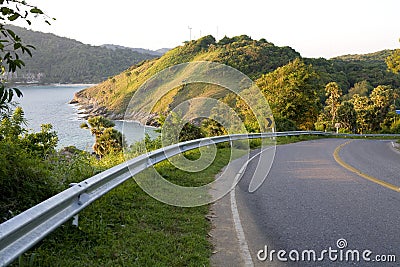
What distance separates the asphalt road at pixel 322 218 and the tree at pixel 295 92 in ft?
123

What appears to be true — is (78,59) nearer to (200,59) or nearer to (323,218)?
(200,59)

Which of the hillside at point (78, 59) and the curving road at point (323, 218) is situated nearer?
the curving road at point (323, 218)

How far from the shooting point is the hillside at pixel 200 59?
3223 inches

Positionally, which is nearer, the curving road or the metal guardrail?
the metal guardrail

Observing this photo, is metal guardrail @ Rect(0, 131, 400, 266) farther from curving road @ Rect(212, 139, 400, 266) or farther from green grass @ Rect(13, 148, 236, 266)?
curving road @ Rect(212, 139, 400, 266)

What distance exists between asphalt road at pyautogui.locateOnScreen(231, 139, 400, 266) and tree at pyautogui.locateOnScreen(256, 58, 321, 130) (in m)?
37.4

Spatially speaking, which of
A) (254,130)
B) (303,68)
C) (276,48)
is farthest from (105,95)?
(254,130)

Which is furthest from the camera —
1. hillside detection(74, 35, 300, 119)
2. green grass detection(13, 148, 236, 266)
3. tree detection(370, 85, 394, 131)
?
hillside detection(74, 35, 300, 119)

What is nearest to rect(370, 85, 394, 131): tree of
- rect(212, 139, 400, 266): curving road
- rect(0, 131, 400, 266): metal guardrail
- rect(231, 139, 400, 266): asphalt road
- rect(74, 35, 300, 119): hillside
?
rect(74, 35, 300, 119): hillside

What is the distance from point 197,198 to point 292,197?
6.08 feet

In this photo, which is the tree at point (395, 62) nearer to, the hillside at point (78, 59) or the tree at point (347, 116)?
the tree at point (347, 116)

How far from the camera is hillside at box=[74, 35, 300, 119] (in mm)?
81875

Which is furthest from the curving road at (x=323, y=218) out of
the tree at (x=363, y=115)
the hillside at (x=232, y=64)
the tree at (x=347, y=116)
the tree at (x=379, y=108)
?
the tree at (x=379, y=108)

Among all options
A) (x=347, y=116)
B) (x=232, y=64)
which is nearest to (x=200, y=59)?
(x=232, y=64)
